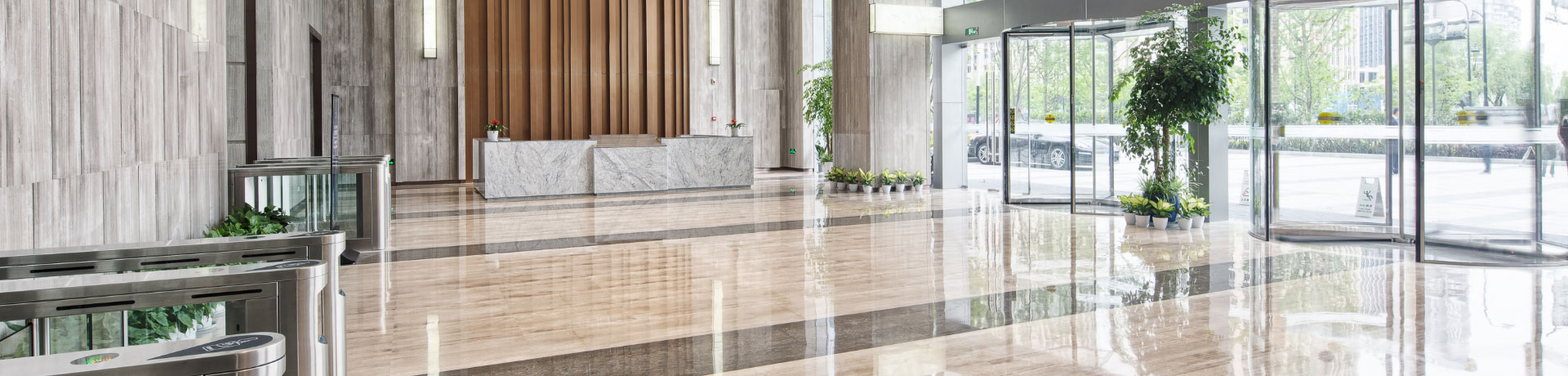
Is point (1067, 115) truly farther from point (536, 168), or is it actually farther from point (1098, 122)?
point (536, 168)

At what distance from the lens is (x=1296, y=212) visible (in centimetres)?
749

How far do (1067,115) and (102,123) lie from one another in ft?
Answer: 27.0

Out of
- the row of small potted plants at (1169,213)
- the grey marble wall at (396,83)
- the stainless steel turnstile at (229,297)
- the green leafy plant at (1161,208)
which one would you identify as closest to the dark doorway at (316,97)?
the grey marble wall at (396,83)

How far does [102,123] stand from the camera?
340 cm

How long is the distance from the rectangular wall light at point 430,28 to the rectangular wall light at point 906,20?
6.93m

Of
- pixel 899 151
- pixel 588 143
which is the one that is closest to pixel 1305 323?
pixel 899 151

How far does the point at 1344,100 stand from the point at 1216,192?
174 centimetres

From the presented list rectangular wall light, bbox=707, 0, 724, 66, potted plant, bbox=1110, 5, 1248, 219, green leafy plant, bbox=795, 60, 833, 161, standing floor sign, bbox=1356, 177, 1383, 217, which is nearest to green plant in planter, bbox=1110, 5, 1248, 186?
potted plant, bbox=1110, 5, 1248, 219

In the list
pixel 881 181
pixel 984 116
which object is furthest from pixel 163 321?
pixel 984 116

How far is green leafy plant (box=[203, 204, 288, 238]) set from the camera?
5.00 meters

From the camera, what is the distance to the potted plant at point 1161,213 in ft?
27.0

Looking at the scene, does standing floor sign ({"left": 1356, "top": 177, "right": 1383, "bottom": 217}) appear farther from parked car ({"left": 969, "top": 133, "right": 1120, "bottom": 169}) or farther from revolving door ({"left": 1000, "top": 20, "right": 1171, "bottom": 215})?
parked car ({"left": 969, "top": 133, "right": 1120, "bottom": 169})

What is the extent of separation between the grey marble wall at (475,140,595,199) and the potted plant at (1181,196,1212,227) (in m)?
7.09

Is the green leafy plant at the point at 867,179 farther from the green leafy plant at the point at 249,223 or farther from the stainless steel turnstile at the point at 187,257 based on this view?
the stainless steel turnstile at the point at 187,257
